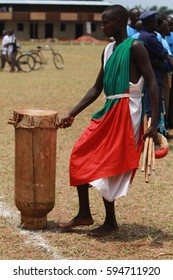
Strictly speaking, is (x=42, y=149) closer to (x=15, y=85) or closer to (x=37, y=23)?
(x=15, y=85)

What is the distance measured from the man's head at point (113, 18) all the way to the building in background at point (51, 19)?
211ft

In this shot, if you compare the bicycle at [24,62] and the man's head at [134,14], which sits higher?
the bicycle at [24,62]

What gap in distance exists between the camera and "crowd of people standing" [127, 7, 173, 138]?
775cm

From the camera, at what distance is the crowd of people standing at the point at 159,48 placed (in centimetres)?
775

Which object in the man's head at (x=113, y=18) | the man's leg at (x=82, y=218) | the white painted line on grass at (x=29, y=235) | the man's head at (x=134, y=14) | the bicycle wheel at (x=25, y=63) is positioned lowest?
the white painted line on grass at (x=29, y=235)

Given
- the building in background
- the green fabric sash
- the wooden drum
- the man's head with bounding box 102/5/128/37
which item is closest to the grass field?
the wooden drum

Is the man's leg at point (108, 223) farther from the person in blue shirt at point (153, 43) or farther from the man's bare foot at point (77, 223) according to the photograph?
the person in blue shirt at point (153, 43)

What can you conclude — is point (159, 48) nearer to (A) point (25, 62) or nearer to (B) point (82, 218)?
(B) point (82, 218)

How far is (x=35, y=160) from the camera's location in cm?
516

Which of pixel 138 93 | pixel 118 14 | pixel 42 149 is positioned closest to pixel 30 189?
Answer: pixel 42 149

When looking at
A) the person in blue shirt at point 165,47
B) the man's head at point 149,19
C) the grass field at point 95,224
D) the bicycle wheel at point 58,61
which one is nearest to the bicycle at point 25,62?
the bicycle wheel at point 58,61

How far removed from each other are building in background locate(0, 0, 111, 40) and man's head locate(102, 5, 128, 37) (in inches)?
2527

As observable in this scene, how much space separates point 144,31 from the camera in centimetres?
785

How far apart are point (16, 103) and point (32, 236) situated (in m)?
8.96
